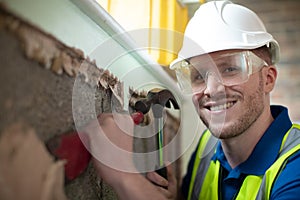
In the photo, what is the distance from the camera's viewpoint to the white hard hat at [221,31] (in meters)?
1.26

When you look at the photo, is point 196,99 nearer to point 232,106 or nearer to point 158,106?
point 232,106

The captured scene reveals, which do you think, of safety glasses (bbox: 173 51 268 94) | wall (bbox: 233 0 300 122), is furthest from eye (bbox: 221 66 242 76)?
wall (bbox: 233 0 300 122)

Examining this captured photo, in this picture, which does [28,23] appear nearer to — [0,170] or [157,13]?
[0,170]

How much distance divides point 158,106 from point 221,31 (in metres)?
0.45

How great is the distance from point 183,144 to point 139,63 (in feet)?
1.21

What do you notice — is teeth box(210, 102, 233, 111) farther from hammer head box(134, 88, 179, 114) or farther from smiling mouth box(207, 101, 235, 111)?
hammer head box(134, 88, 179, 114)

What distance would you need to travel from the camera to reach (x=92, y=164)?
2.68ft

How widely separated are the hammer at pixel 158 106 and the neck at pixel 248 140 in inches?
14.9

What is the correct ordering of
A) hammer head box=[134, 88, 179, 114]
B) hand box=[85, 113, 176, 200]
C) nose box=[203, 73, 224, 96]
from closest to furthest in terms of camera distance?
1. hand box=[85, 113, 176, 200]
2. hammer head box=[134, 88, 179, 114]
3. nose box=[203, 73, 224, 96]

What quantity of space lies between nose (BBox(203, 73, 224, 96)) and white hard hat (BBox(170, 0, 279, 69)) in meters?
0.11

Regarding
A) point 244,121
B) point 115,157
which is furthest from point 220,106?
point 115,157

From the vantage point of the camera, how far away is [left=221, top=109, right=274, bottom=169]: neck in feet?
4.36

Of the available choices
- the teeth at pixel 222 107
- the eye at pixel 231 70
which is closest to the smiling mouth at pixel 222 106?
the teeth at pixel 222 107

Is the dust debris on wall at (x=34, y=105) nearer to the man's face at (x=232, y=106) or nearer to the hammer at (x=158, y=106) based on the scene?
the hammer at (x=158, y=106)
